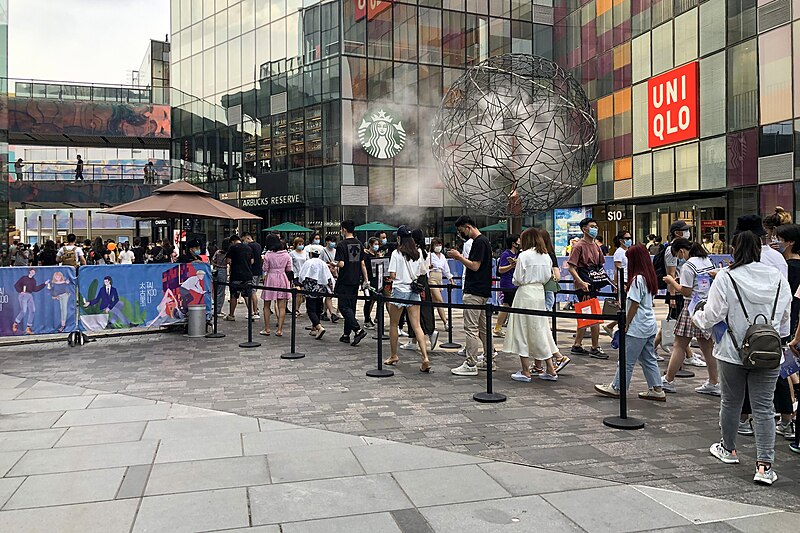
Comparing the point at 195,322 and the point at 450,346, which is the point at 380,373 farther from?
the point at 195,322

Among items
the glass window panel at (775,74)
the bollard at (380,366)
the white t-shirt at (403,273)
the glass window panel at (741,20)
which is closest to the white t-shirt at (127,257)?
the white t-shirt at (403,273)

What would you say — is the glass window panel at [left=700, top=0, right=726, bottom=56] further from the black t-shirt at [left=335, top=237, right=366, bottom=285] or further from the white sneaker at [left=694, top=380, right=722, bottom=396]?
the white sneaker at [left=694, top=380, right=722, bottom=396]

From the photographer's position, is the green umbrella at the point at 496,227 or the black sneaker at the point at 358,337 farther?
the green umbrella at the point at 496,227

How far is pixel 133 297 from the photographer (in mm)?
11938

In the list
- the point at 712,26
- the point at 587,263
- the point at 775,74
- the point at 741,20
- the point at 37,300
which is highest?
the point at 712,26

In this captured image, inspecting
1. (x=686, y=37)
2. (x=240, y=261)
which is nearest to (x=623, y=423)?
(x=240, y=261)

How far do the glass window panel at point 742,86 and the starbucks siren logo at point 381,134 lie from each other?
14.9 m

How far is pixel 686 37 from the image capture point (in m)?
27.7

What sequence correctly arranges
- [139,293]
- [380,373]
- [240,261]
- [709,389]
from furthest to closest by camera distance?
[240,261] < [139,293] < [380,373] < [709,389]

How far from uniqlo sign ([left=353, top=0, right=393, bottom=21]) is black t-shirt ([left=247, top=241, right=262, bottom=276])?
21654 mm

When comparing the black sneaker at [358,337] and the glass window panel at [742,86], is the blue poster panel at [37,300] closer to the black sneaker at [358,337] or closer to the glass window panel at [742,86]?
the black sneaker at [358,337]

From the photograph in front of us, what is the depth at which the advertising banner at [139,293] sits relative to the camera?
37.9 ft

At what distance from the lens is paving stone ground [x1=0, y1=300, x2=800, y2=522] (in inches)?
202

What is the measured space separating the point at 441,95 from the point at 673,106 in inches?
450
